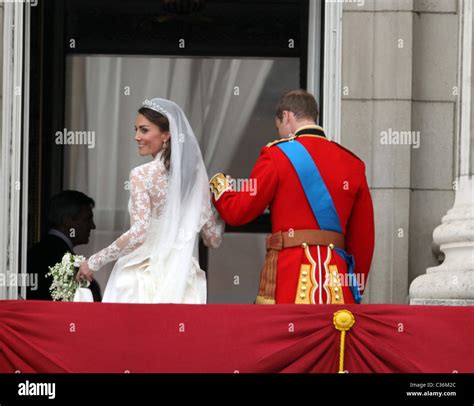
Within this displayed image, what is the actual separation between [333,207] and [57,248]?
3254mm

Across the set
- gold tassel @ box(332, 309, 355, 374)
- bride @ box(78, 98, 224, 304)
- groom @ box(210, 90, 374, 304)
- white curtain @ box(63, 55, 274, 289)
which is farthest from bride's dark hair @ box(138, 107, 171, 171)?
white curtain @ box(63, 55, 274, 289)

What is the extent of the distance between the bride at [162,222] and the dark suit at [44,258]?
2.21 m

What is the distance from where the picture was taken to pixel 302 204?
10977 mm

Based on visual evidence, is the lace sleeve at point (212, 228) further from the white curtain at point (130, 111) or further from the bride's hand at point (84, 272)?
the white curtain at point (130, 111)

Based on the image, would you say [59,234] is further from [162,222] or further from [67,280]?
[162,222]

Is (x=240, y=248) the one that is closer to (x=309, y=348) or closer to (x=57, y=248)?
(x=57, y=248)

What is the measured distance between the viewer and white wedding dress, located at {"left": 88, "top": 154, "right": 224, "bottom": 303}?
10.9m

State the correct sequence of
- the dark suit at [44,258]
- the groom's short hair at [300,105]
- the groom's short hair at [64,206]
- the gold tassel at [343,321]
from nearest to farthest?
the gold tassel at [343,321], the groom's short hair at [300,105], the dark suit at [44,258], the groom's short hair at [64,206]

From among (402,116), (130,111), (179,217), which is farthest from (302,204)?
(130,111)

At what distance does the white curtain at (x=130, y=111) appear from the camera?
1580 cm

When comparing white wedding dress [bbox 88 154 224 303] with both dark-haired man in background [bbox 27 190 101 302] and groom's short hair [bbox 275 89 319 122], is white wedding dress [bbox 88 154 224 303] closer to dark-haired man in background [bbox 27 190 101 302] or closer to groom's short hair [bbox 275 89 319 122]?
groom's short hair [bbox 275 89 319 122]

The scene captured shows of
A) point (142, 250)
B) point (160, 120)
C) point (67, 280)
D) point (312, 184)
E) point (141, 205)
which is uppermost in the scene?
point (160, 120)

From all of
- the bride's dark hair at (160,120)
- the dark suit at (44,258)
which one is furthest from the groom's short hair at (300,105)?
the dark suit at (44,258)

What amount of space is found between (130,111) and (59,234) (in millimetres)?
2718
